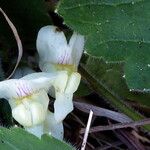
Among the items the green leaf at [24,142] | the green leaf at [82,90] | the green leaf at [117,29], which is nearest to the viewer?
the green leaf at [24,142]

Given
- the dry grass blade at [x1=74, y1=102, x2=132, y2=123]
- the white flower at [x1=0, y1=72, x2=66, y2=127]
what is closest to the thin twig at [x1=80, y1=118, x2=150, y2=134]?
the dry grass blade at [x1=74, y1=102, x2=132, y2=123]

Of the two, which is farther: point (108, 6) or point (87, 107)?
point (87, 107)

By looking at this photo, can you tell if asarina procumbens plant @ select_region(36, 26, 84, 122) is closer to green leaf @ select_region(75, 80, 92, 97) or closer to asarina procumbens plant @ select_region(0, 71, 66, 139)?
asarina procumbens plant @ select_region(0, 71, 66, 139)

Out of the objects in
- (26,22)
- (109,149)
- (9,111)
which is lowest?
(109,149)

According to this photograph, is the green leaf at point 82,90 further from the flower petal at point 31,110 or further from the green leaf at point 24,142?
the green leaf at point 24,142

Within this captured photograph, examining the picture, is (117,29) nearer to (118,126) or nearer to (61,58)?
(61,58)

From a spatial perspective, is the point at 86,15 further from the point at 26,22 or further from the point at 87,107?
the point at 87,107

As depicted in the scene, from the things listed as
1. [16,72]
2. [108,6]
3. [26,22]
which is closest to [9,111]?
[16,72]

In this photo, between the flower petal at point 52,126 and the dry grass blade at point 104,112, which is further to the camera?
the dry grass blade at point 104,112

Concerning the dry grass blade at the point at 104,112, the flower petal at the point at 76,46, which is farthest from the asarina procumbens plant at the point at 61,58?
the dry grass blade at the point at 104,112
